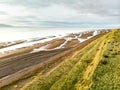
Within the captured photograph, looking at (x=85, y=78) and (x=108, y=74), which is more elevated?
(x=108, y=74)

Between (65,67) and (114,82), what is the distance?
13.2 m

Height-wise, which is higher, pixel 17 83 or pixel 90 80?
pixel 90 80

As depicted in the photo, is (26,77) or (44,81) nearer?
(44,81)

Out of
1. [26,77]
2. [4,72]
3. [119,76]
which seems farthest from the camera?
[4,72]

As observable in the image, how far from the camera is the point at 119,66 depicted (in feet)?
114

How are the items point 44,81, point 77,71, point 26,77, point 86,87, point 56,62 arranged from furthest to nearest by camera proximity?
point 56,62
point 26,77
point 77,71
point 44,81
point 86,87

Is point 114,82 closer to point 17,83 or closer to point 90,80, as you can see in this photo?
point 90,80

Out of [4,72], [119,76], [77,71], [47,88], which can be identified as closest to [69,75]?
[77,71]

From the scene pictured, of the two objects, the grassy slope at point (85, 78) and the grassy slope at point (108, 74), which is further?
the grassy slope at point (85, 78)

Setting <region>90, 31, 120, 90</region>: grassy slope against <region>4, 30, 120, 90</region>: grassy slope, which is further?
<region>4, 30, 120, 90</region>: grassy slope

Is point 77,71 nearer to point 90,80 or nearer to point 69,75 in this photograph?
point 69,75

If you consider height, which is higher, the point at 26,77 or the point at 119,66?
the point at 119,66

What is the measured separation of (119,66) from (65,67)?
9545mm

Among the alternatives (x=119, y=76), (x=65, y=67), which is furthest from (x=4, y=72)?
(x=119, y=76)
